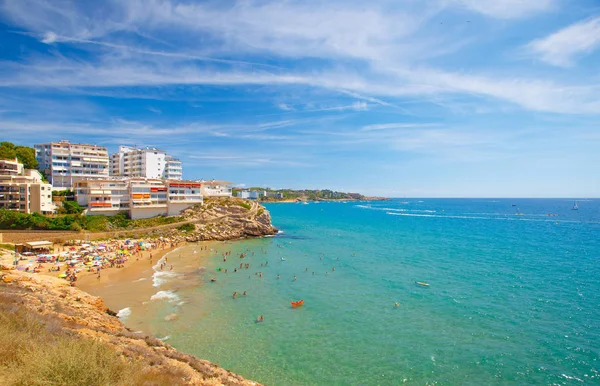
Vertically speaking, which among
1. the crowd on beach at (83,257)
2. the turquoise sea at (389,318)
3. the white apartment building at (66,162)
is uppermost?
the white apartment building at (66,162)

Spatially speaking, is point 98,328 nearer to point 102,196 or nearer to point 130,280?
point 130,280

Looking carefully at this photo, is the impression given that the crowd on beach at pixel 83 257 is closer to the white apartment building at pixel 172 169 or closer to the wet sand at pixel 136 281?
the wet sand at pixel 136 281

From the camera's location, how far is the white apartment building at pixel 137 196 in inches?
2402

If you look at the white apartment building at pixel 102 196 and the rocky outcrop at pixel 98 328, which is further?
the white apartment building at pixel 102 196

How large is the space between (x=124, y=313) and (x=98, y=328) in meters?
9.65

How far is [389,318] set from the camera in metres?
25.7

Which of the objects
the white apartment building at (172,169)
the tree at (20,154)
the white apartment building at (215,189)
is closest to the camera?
the tree at (20,154)

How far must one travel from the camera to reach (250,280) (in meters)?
36.8

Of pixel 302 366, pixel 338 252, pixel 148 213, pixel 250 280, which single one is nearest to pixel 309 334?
pixel 302 366

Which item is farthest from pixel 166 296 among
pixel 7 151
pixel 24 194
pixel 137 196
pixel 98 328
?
pixel 7 151

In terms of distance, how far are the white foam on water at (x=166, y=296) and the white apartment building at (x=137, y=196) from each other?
3783 cm

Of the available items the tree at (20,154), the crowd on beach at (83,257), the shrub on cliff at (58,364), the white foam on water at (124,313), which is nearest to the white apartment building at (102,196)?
the crowd on beach at (83,257)

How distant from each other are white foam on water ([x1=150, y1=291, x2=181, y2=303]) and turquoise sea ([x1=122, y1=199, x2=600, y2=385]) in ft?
0.56

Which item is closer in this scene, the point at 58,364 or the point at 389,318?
the point at 58,364
